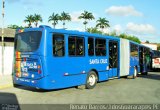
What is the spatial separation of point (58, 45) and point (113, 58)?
5.80 meters

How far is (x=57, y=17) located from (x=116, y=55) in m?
81.4

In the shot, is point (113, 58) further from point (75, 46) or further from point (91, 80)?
point (75, 46)

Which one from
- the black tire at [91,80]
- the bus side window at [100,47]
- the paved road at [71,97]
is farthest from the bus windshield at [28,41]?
the bus side window at [100,47]

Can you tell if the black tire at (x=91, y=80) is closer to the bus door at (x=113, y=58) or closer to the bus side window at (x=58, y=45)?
the bus door at (x=113, y=58)

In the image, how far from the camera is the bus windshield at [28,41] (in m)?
11.5

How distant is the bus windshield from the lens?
11516 mm

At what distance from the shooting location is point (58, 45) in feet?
38.6

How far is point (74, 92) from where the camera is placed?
12.5 metres

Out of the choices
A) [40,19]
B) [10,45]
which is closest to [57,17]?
[40,19]

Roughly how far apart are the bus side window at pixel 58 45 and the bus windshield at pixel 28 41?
669 mm

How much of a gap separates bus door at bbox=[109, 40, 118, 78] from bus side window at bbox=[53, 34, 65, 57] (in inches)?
187

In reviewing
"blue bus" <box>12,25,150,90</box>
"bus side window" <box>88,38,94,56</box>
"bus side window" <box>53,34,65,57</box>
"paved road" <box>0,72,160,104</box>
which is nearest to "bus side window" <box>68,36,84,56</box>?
"blue bus" <box>12,25,150,90</box>

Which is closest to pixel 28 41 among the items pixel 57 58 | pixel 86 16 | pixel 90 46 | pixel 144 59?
pixel 57 58

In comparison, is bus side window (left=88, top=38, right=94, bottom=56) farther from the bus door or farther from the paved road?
the bus door
